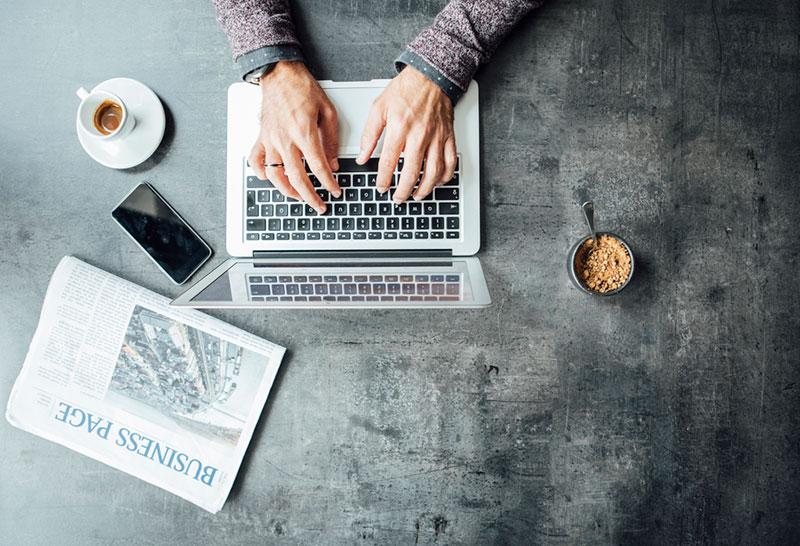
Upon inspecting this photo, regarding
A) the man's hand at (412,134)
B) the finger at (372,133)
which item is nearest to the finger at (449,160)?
the man's hand at (412,134)

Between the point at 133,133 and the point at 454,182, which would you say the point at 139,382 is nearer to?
the point at 133,133

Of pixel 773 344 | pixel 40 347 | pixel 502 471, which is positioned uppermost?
pixel 773 344

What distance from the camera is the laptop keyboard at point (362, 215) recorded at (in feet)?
3.00

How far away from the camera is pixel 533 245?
37.7 inches

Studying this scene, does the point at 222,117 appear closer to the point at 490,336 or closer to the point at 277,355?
the point at 277,355

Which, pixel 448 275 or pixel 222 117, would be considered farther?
pixel 222 117

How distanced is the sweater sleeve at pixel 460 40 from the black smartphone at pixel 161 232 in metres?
0.47

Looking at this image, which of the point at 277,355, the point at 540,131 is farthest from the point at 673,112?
the point at 277,355

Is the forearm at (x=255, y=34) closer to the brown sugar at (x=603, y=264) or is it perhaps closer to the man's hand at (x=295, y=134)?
the man's hand at (x=295, y=134)

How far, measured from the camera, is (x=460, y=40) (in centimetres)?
90

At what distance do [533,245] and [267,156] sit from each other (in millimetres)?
472

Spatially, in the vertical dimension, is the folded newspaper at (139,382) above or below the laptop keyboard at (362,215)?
below

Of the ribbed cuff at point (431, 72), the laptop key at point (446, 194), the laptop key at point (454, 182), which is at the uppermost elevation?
the ribbed cuff at point (431, 72)

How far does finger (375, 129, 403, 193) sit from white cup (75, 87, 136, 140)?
1.41 feet
